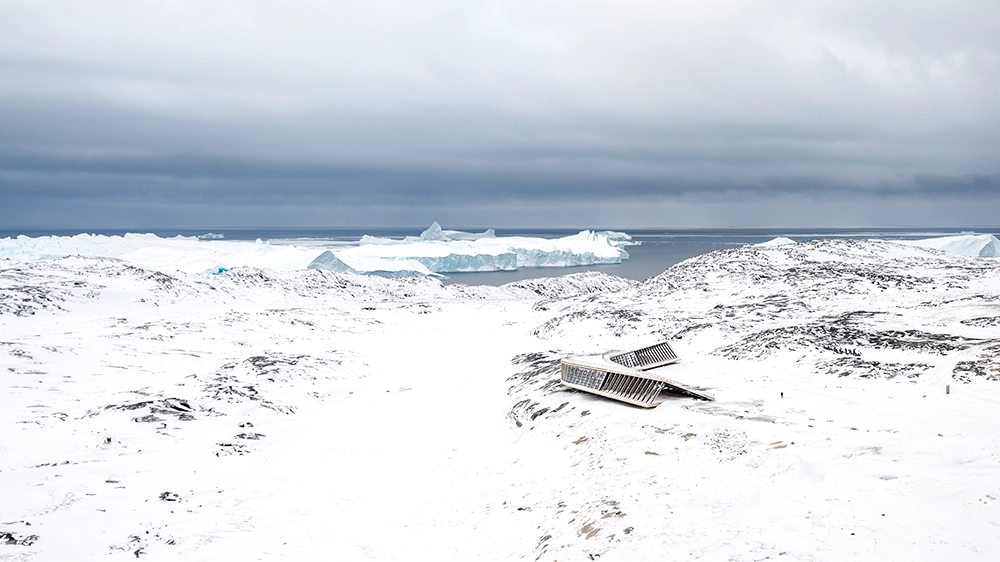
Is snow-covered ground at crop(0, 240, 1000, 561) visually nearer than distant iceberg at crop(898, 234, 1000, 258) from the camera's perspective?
Yes

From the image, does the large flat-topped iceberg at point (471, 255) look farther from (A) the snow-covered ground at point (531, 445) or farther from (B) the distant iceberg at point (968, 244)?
(A) the snow-covered ground at point (531, 445)

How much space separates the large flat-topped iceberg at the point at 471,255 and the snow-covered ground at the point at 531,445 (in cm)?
6373

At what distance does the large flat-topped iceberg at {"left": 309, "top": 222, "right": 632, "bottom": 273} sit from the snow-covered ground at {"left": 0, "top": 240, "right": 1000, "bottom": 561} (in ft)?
209

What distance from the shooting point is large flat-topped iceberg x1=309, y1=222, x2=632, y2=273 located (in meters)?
96.6

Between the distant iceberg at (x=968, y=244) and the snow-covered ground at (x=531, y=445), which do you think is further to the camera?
the distant iceberg at (x=968, y=244)

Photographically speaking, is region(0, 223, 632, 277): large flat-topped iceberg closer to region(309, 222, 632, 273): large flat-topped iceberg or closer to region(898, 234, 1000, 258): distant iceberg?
region(309, 222, 632, 273): large flat-topped iceberg

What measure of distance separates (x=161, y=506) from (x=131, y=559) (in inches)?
91.7

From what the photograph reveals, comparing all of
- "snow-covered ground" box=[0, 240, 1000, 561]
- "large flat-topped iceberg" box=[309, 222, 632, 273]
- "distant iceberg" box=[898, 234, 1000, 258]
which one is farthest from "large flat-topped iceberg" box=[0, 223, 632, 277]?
"distant iceberg" box=[898, 234, 1000, 258]

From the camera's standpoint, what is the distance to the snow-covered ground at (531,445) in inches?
352

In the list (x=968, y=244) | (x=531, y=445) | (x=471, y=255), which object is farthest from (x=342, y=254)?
(x=968, y=244)

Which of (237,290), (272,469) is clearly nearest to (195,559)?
(272,469)

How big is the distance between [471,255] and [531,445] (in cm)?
10126

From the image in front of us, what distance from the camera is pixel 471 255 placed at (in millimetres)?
115625

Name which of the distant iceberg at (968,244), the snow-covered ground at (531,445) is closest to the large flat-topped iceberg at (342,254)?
the snow-covered ground at (531,445)
